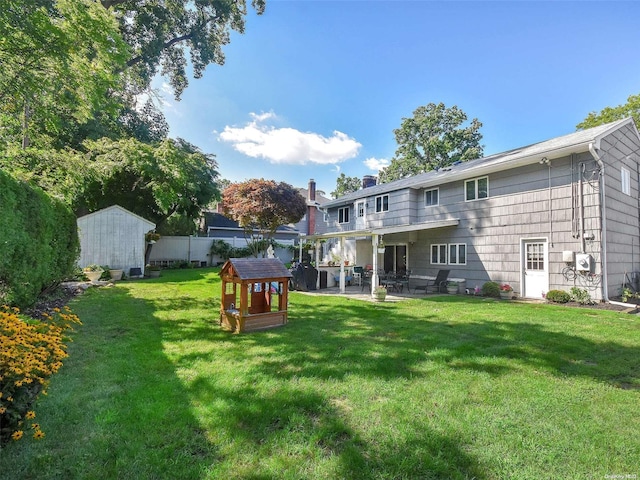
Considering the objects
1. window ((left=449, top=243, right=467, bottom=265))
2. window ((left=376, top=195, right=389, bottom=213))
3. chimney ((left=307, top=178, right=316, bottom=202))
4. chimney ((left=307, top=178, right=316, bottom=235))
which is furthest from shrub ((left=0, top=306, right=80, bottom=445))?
chimney ((left=307, top=178, right=316, bottom=202))

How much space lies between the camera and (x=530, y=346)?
16.8ft

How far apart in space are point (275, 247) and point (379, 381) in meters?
21.4

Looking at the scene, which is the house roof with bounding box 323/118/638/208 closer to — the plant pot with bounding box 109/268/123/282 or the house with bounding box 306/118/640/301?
the house with bounding box 306/118/640/301

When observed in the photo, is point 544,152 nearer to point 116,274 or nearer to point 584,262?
point 584,262

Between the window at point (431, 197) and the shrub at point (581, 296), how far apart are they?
19.7ft

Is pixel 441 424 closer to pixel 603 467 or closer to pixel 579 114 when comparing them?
pixel 603 467

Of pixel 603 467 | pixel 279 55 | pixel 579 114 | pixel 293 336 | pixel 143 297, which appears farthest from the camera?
pixel 579 114

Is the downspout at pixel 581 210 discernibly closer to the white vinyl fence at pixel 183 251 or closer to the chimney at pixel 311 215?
the white vinyl fence at pixel 183 251

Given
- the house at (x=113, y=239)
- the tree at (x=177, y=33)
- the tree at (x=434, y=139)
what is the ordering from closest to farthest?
the house at (x=113, y=239), the tree at (x=177, y=33), the tree at (x=434, y=139)

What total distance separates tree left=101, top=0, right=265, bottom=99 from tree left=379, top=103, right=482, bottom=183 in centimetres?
1823

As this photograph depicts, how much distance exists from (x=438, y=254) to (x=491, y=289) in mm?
2795

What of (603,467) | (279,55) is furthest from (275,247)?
(603,467)

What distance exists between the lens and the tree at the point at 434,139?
28953mm

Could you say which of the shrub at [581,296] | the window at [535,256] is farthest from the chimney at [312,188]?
the shrub at [581,296]
